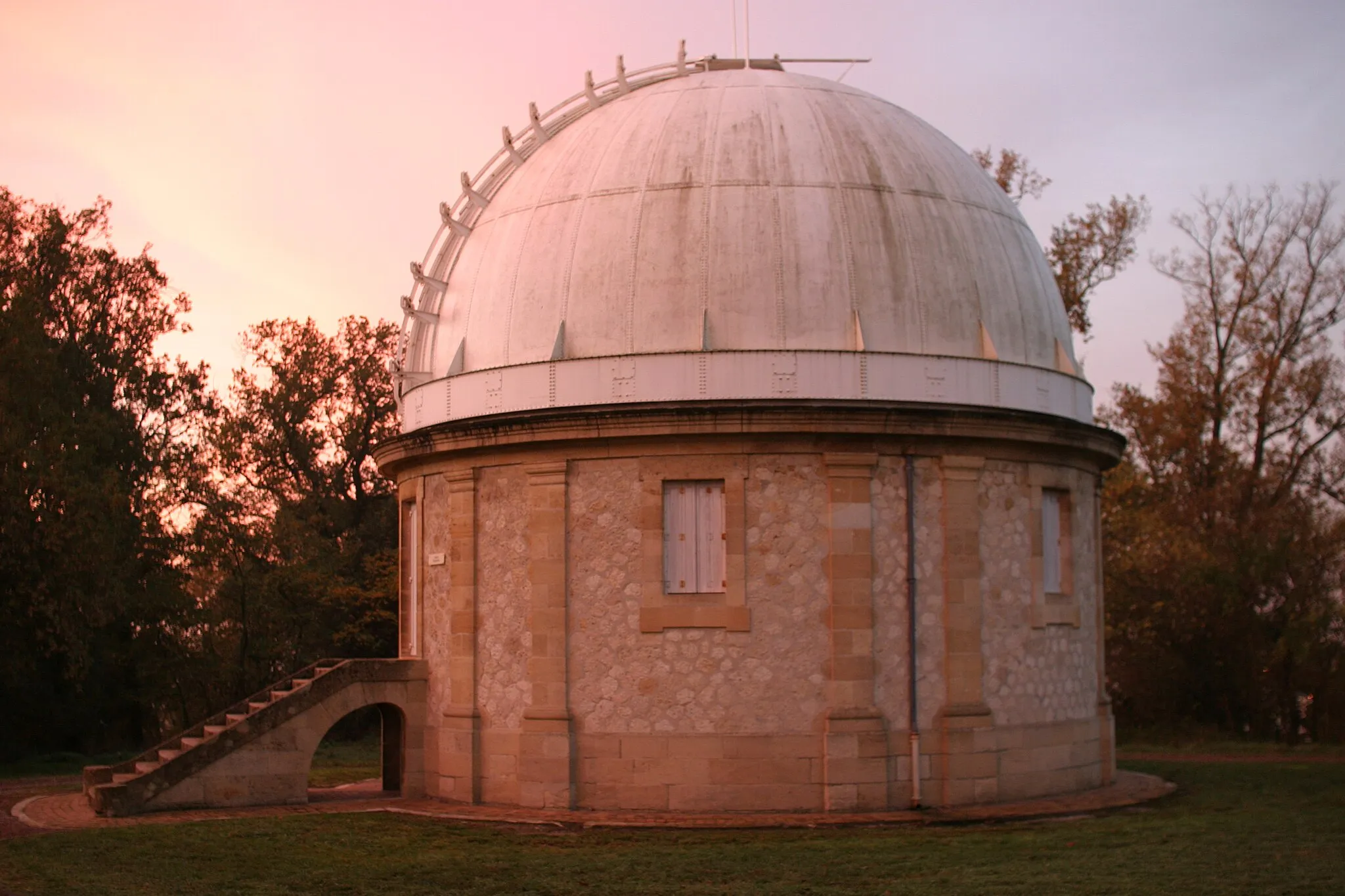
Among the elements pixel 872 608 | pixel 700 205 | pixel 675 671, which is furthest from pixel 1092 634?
pixel 700 205

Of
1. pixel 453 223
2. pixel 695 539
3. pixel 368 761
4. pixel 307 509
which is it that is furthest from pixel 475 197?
pixel 307 509

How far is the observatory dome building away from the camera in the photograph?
20391 millimetres

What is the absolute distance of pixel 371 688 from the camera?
22750mm

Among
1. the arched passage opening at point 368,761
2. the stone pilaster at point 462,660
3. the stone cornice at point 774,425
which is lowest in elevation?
the arched passage opening at point 368,761

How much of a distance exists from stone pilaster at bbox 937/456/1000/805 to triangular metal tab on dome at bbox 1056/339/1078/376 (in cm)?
322

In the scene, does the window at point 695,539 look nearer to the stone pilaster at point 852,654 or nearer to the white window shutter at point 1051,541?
the stone pilaster at point 852,654

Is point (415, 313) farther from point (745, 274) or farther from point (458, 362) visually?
point (745, 274)

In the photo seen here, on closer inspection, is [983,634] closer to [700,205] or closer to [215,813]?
[700,205]

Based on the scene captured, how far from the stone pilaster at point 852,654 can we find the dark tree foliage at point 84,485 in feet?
52.2

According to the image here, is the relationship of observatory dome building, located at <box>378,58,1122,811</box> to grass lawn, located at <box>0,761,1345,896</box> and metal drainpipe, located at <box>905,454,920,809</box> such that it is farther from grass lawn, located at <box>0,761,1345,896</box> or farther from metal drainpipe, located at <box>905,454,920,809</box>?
grass lawn, located at <box>0,761,1345,896</box>

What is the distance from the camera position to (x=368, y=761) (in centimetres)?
3091

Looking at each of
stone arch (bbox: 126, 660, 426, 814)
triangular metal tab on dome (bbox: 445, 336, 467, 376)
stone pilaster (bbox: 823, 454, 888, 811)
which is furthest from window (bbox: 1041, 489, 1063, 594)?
stone arch (bbox: 126, 660, 426, 814)

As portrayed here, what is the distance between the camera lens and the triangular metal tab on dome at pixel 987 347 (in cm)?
2209

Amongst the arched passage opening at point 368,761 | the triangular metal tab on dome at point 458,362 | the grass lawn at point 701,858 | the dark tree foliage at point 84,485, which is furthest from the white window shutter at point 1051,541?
the dark tree foliage at point 84,485
